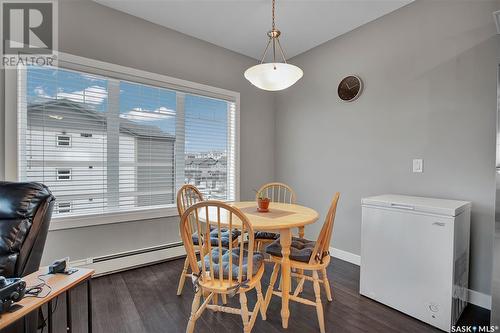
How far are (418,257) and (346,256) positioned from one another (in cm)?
122

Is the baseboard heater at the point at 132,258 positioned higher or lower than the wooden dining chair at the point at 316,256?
lower

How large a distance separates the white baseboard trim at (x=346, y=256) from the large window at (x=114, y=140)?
5.04ft

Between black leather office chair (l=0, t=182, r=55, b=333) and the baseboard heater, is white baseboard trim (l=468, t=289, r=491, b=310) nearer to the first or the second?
the baseboard heater

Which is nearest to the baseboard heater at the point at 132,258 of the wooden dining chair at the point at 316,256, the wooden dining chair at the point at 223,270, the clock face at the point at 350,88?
the wooden dining chair at the point at 223,270

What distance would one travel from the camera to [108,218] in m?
2.54

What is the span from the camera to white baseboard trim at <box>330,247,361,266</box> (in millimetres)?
2834

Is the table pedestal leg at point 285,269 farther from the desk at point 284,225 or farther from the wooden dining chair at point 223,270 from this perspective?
the wooden dining chair at point 223,270

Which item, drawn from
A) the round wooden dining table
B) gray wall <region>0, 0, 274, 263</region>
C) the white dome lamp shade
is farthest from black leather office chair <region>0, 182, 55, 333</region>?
the white dome lamp shade

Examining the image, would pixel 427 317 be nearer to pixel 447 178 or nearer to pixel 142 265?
pixel 447 178

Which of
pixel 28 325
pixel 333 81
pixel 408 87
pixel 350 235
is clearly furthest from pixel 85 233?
pixel 408 87

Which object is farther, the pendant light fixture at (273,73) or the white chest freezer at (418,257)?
the pendant light fixture at (273,73)

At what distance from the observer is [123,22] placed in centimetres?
261

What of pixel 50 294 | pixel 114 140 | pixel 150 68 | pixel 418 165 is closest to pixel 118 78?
pixel 150 68

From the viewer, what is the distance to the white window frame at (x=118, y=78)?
2066mm
